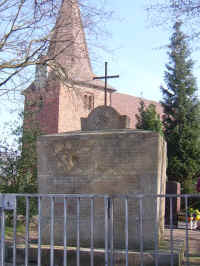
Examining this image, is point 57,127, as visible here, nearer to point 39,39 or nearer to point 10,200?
point 39,39

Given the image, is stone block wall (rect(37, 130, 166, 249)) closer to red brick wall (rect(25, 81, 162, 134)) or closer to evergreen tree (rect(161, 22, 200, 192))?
red brick wall (rect(25, 81, 162, 134))

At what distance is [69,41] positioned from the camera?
9969 millimetres

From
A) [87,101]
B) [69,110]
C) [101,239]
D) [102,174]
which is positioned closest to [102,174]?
[102,174]

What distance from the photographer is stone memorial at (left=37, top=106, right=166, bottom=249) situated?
251 inches

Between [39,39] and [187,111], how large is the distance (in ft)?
68.1

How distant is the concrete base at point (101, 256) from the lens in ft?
18.0

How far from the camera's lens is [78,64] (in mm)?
11367

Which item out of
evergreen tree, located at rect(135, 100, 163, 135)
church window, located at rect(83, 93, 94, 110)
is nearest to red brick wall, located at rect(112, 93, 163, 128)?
evergreen tree, located at rect(135, 100, 163, 135)

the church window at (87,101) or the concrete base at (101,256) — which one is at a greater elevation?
the church window at (87,101)

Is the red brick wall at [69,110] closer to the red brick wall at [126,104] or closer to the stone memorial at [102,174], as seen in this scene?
the red brick wall at [126,104]

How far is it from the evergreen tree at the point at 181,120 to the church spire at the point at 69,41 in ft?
56.1

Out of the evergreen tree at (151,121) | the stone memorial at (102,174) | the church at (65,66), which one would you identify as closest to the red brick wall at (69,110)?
the church at (65,66)

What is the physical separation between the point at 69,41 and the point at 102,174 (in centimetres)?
480

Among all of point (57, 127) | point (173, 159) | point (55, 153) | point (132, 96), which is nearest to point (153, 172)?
point (55, 153)
